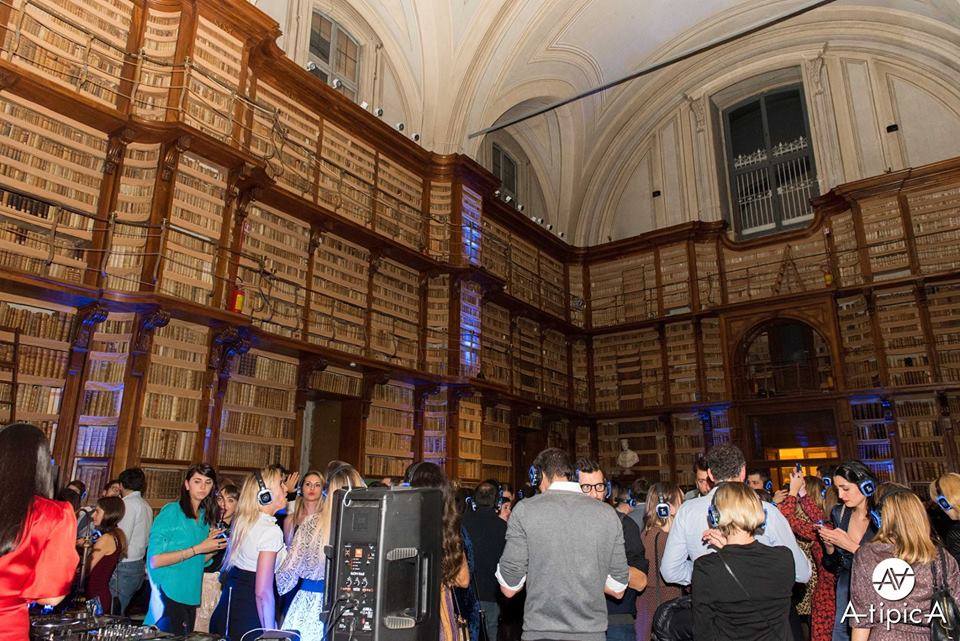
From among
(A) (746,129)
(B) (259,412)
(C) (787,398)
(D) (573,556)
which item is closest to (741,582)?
(D) (573,556)

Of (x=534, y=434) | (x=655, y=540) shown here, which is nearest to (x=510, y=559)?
(x=655, y=540)

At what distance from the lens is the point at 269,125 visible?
893cm

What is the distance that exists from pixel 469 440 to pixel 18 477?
9321 millimetres

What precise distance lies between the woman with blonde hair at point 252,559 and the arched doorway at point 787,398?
38.5ft

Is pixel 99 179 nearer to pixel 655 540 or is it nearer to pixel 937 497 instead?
pixel 655 540

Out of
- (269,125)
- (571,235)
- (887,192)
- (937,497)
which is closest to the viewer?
(937,497)

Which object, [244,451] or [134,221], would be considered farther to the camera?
[244,451]

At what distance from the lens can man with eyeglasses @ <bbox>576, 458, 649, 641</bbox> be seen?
10.1 feet

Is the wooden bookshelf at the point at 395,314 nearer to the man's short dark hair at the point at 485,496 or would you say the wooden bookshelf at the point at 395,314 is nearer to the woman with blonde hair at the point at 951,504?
the man's short dark hair at the point at 485,496

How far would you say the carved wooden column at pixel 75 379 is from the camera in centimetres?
623

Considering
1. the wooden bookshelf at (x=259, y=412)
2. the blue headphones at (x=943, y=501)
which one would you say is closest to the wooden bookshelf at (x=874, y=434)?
the blue headphones at (x=943, y=501)

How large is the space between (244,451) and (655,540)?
18.7ft

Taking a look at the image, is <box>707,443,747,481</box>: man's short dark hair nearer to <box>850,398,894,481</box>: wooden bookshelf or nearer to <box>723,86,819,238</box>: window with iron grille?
<box>850,398,894,481</box>: wooden bookshelf

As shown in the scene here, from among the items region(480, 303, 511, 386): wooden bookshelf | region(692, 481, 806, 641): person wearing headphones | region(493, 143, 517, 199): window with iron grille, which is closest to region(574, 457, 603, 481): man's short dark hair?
region(692, 481, 806, 641): person wearing headphones
